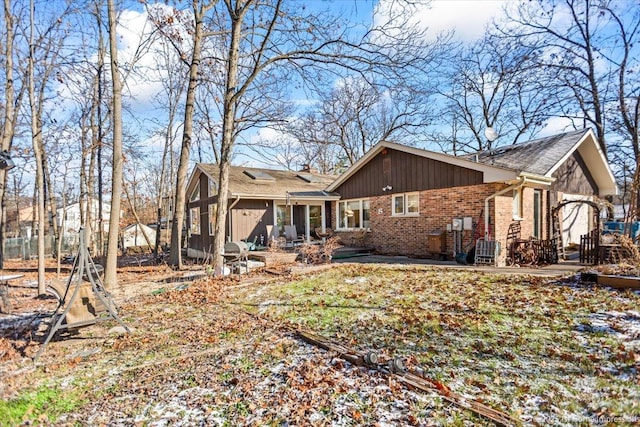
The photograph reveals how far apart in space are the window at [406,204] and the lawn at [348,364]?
6.24 meters

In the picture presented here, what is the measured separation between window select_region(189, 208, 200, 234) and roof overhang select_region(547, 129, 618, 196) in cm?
1638

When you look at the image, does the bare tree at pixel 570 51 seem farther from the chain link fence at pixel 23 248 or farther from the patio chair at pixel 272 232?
the chain link fence at pixel 23 248

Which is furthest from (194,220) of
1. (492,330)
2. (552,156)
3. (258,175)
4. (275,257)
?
(492,330)

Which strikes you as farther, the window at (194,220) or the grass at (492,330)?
the window at (194,220)

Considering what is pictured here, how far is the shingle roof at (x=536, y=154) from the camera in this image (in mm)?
11406

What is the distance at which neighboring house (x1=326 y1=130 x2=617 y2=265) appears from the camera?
421 inches

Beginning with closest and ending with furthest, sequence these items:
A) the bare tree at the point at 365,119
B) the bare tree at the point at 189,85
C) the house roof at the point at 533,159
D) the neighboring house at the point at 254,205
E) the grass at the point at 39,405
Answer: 1. the grass at the point at 39,405
2. the house roof at the point at 533,159
3. the bare tree at the point at 189,85
4. the neighboring house at the point at 254,205
5. the bare tree at the point at 365,119

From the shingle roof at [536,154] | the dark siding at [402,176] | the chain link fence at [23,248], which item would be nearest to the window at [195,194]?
the dark siding at [402,176]

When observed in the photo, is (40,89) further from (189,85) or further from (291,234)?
(291,234)

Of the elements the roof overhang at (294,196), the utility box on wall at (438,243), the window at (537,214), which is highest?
the roof overhang at (294,196)

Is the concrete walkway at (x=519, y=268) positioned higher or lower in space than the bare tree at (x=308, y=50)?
lower

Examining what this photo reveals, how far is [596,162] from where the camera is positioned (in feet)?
47.9

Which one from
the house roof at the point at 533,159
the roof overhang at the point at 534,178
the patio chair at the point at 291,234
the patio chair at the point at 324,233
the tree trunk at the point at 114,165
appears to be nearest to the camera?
the tree trunk at the point at 114,165

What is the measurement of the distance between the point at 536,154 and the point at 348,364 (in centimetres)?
1193
